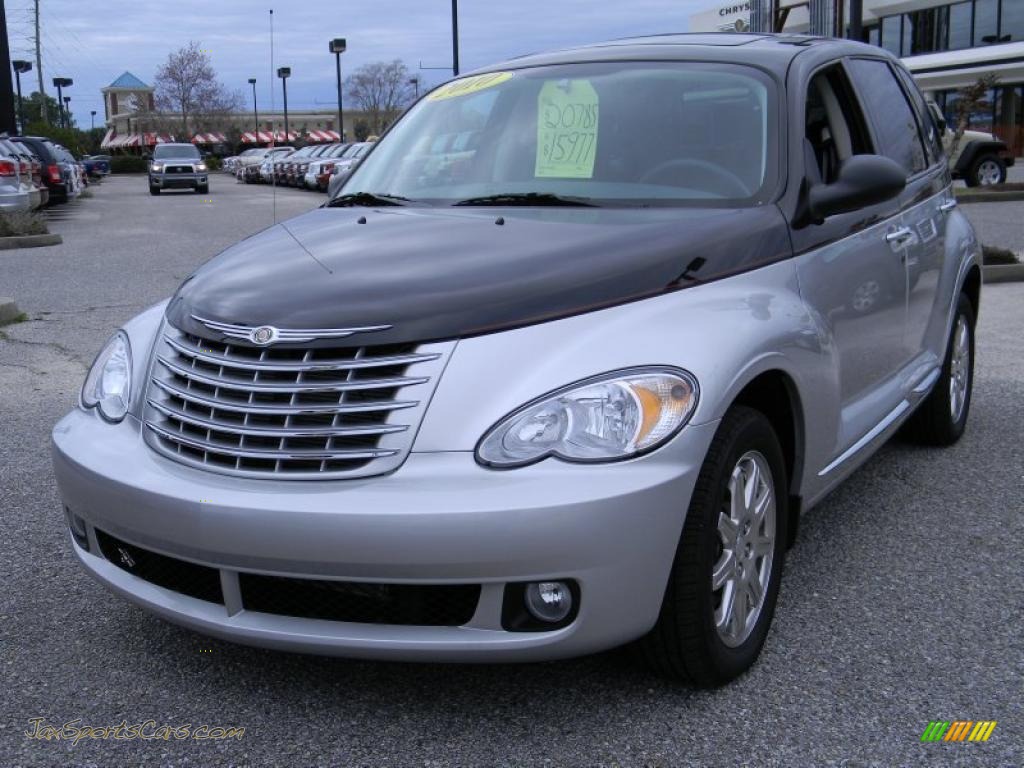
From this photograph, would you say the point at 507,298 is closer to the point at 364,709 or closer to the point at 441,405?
the point at 441,405

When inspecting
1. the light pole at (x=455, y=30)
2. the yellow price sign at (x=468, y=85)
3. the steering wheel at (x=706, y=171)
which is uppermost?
the light pole at (x=455, y=30)

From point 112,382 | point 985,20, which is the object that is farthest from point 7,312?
point 985,20

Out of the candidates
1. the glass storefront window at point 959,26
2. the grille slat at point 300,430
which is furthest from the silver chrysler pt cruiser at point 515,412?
the glass storefront window at point 959,26

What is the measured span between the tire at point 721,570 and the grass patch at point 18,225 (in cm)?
1607

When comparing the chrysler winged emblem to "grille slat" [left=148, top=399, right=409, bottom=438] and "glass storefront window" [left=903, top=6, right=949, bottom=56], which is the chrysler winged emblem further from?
"glass storefront window" [left=903, top=6, right=949, bottom=56]

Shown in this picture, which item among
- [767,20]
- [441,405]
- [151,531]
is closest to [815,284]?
[441,405]

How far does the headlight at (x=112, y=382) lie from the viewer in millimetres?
3283

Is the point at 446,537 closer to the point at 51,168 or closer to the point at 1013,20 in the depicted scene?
the point at 51,168

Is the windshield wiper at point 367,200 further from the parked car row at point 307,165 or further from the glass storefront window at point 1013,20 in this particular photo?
the glass storefront window at point 1013,20

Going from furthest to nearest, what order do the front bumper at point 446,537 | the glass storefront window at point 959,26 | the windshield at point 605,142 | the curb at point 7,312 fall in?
the glass storefront window at point 959,26 < the curb at point 7,312 < the windshield at point 605,142 < the front bumper at point 446,537

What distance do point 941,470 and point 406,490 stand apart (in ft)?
10.8

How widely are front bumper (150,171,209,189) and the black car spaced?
27.6ft

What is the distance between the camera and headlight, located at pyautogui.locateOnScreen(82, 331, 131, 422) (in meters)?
3.28

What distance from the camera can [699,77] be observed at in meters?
4.05
